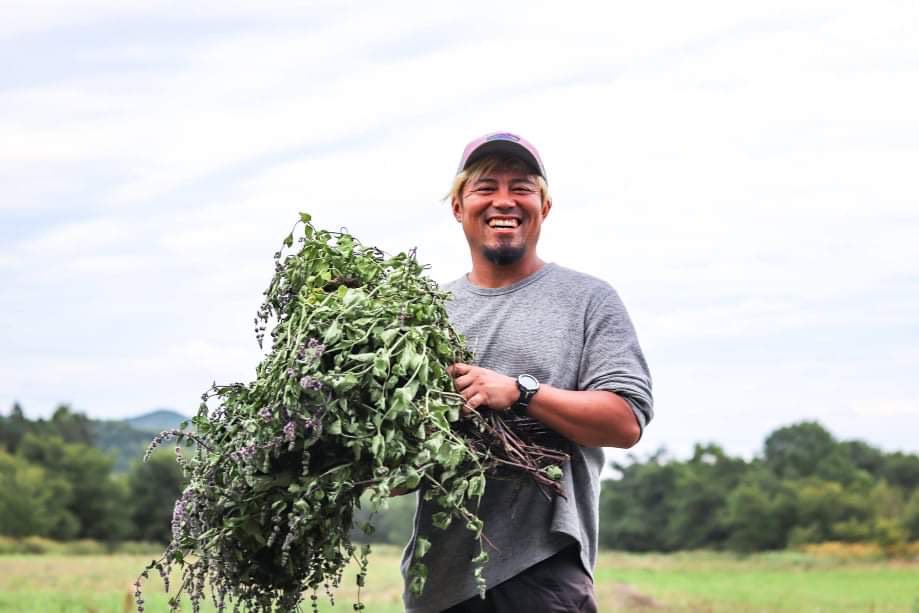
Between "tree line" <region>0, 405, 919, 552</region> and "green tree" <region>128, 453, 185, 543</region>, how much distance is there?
46mm

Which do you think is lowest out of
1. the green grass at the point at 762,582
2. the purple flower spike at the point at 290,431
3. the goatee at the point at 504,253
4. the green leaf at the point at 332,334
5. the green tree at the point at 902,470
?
the green grass at the point at 762,582

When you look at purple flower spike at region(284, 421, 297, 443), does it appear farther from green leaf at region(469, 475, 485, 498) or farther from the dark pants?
the dark pants

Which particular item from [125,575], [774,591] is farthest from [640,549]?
[125,575]

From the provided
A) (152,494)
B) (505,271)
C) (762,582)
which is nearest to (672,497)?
(762,582)

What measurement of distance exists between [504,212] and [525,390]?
0.83 meters

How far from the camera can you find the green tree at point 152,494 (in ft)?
139

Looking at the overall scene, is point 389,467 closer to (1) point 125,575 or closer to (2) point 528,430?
(2) point 528,430

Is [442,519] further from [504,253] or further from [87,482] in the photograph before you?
[87,482]

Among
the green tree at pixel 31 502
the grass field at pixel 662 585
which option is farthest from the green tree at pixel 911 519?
the green tree at pixel 31 502

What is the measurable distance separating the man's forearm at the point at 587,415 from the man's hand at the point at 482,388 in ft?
0.37

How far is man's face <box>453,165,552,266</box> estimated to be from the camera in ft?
14.2

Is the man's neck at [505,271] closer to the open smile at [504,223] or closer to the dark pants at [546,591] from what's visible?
the open smile at [504,223]

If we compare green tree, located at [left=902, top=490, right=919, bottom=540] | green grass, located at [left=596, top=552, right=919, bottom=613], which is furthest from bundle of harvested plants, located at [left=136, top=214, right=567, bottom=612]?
green tree, located at [left=902, top=490, right=919, bottom=540]

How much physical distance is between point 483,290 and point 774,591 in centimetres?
2241
